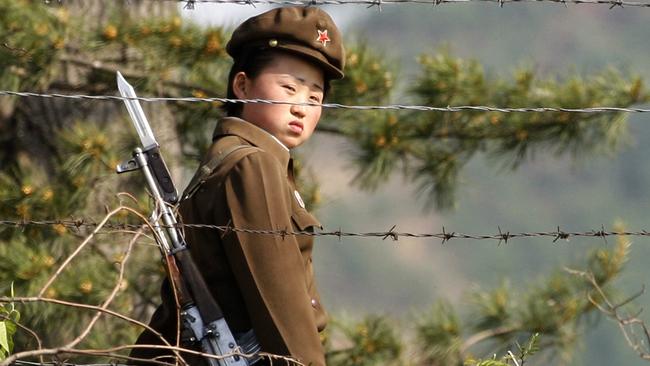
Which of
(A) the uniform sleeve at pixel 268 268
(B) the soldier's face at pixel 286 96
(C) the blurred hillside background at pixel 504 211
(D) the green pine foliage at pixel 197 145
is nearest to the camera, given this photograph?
(A) the uniform sleeve at pixel 268 268

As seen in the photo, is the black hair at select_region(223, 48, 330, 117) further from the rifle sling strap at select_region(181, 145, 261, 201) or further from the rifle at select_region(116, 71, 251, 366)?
the rifle at select_region(116, 71, 251, 366)

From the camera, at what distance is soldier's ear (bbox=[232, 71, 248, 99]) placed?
11.3 ft

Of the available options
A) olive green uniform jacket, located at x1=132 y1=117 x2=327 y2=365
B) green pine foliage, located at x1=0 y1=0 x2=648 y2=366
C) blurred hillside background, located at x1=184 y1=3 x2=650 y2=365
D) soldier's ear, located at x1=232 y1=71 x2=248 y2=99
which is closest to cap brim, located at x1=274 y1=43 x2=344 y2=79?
soldier's ear, located at x1=232 y1=71 x2=248 y2=99

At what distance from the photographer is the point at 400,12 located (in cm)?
10006

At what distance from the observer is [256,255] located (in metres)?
3.10

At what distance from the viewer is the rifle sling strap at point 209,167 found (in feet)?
10.6

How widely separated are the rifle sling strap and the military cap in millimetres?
282

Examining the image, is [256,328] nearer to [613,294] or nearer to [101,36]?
[101,36]

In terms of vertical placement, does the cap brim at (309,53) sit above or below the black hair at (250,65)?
above

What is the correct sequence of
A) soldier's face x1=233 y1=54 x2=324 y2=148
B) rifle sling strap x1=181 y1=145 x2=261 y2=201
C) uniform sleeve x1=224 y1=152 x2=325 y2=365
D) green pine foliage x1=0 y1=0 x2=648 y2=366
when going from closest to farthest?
uniform sleeve x1=224 y1=152 x2=325 y2=365 < rifle sling strap x1=181 y1=145 x2=261 y2=201 < soldier's face x1=233 y1=54 x2=324 y2=148 < green pine foliage x1=0 y1=0 x2=648 y2=366

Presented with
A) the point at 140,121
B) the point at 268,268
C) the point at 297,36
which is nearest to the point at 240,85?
the point at 297,36

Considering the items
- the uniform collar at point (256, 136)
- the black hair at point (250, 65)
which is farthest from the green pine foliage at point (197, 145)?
the uniform collar at point (256, 136)

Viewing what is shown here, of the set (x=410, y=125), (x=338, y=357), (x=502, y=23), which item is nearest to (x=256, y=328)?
(x=338, y=357)

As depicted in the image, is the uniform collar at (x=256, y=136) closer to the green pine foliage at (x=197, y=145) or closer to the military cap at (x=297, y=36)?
the military cap at (x=297, y=36)
